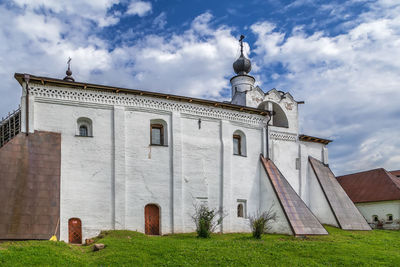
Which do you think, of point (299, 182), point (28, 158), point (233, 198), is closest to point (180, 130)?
point (233, 198)

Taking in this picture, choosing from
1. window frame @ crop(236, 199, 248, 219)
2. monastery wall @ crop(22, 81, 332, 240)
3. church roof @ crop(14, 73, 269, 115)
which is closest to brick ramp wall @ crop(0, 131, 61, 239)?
monastery wall @ crop(22, 81, 332, 240)

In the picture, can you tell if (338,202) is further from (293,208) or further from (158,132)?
(158,132)

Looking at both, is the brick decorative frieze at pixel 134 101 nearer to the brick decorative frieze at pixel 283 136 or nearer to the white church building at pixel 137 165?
the white church building at pixel 137 165

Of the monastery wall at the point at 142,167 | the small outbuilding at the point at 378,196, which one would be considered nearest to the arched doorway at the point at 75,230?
the monastery wall at the point at 142,167

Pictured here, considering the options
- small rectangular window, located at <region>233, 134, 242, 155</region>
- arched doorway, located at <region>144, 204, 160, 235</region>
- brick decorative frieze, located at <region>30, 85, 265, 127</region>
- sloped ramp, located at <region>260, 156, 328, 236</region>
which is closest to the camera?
brick decorative frieze, located at <region>30, 85, 265, 127</region>

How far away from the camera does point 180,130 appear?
18.9m

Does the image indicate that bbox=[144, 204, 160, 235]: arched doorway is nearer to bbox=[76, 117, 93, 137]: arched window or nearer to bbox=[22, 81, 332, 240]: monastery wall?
bbox=[22, 81, 332, 240]: monastery wall

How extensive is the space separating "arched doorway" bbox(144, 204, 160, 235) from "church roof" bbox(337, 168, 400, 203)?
→ 1603cm

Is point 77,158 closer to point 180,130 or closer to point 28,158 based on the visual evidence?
point 28,158

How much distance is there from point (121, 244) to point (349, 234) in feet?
37.2

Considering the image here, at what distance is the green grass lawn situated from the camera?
11.4 meters

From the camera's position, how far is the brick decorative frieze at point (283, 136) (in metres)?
22.6

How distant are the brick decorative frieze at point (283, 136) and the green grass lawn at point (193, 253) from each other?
25.4ft

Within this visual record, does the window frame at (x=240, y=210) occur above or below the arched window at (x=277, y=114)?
below
